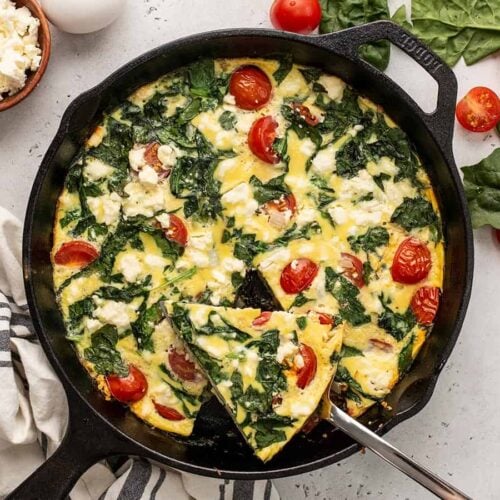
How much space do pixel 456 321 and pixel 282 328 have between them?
856mm

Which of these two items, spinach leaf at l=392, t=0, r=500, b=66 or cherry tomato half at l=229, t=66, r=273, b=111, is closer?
cherry tomato half at l=229, t=66, r=273, b=111

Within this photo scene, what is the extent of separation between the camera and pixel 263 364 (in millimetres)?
4090

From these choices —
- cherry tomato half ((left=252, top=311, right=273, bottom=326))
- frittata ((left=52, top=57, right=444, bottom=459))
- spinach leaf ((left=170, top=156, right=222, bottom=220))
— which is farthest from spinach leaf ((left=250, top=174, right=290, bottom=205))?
cherry tomato half ((left=252, top=311, right=273, bottom=326))

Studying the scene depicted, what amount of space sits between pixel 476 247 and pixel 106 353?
2.16m

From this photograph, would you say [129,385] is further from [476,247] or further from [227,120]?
[476,247]

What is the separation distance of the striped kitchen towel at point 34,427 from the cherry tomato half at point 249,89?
1.34 meters

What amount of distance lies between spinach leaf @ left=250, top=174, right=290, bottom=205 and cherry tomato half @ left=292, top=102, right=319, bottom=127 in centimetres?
32

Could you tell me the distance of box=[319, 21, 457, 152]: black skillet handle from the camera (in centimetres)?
396

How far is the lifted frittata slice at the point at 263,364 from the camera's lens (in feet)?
13.4

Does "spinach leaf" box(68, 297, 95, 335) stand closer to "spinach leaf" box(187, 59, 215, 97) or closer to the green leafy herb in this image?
the green leafy herb

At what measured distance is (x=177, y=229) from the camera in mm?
4184

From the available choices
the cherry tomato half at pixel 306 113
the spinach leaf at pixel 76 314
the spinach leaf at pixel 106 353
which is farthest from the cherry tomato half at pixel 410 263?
the spinach leaf at pixel 76 314

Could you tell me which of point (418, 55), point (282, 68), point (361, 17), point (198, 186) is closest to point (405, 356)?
point (198, 186)

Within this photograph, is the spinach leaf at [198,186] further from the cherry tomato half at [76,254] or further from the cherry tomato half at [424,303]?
the cherry tomato half at [424,303]
